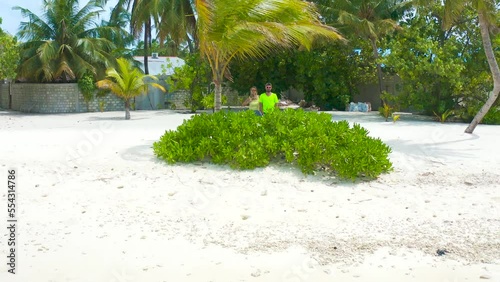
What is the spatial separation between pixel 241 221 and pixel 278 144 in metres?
2.44

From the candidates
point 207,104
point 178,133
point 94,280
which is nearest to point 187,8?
point 207,104

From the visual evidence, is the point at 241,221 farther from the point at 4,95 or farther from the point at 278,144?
the point at 4,95

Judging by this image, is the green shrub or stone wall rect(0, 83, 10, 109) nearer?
the green shrub

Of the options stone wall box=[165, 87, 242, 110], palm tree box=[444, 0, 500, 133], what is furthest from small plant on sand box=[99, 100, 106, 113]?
palm tree box=[444, 0, 500, 133]

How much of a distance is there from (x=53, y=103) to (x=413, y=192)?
23.5 meters

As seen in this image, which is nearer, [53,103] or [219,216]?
[219,216]

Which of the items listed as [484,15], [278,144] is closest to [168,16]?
[484,15]

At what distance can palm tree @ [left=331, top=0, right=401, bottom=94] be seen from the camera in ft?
77.1

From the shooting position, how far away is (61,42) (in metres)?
26.5

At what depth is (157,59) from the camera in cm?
3784

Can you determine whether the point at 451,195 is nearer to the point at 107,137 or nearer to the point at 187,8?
the point at 107,137

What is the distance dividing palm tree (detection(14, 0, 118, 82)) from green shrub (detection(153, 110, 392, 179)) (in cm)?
1882

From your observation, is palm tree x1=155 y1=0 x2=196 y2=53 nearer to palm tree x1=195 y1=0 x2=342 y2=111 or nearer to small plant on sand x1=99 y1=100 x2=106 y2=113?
small plant on sand x1=99 y1=100 x2=106 y2=113

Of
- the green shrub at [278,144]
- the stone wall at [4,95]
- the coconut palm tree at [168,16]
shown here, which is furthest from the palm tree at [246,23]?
the stone wall at [4,95]
